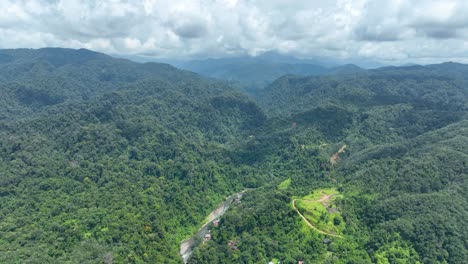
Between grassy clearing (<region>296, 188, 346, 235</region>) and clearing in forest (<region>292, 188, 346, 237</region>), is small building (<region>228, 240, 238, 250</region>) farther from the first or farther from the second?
grassy clearing (<region>296, 188, 346, 235</region>)

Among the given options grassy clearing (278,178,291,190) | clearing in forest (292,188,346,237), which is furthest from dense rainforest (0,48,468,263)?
grassy clearing (278,178,291,190)

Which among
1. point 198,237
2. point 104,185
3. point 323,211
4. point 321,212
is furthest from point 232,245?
point 104,185

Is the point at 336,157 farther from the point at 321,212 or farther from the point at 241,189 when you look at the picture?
the point at 321,212

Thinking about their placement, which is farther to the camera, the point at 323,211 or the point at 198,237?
the point at 198,237

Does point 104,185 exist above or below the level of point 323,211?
below

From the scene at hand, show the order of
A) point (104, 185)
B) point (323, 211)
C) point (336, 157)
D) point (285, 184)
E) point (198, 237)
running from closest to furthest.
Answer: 1. point (323, 211)
2. point (198, 237)
3. point (104, 185)
4. point (285, 184)
5. point (336, 157)

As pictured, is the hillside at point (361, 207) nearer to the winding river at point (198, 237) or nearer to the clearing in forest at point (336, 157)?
the clearing in forest at point (336, 157)

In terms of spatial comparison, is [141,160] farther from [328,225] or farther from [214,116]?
[214,116]

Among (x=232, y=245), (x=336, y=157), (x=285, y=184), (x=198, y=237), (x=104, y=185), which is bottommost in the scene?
(x=198, y=237)
